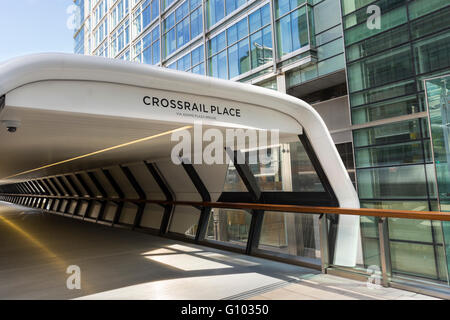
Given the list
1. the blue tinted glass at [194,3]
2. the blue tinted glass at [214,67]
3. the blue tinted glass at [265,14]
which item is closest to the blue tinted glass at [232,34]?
the blue tinted glass at [214,67]

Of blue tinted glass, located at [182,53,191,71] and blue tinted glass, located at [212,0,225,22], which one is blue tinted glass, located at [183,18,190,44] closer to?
blue tinted glass, located at [182,53,191,71]

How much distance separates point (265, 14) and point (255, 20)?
0.80 m

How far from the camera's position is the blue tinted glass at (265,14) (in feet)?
61.3

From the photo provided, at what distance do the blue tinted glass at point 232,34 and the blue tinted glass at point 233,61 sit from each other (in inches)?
15.5

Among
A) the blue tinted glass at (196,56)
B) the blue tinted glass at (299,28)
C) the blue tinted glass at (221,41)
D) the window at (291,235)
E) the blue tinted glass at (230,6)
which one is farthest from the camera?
the blue tinted glass at (196,56)

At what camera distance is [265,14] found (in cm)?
1886

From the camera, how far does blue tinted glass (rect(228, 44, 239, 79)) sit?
20.8 meters

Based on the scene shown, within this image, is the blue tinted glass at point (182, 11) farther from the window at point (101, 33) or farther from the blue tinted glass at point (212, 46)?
the window at point (101, 33)

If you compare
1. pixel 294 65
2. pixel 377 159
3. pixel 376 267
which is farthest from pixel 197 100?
pixel 294 65

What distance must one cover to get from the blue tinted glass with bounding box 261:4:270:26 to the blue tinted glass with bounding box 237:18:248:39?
1335mm

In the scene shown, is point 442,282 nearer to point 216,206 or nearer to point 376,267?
point 376,267
